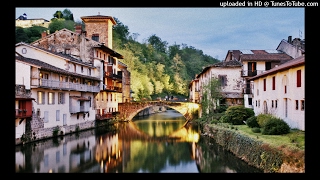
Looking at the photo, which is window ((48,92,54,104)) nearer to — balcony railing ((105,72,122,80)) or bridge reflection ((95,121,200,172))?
bridge reflection ((95,121,200,172))

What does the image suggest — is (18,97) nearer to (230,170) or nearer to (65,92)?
(65,92)

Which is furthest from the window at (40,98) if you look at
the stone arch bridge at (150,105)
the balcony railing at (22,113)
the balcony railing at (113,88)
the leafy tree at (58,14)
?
the leafy tree at (58,14)

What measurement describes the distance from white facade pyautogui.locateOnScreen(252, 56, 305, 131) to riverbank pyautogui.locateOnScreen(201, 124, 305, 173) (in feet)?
14.0

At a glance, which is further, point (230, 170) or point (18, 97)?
point (18, 97)

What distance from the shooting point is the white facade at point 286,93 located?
24.8m

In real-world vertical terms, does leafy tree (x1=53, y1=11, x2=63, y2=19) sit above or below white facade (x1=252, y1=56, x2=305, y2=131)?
above

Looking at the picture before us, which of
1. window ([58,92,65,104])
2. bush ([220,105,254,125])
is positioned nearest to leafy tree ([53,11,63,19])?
window ([58,92,65,104])

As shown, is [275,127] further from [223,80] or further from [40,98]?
[223,80]

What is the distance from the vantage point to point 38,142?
3281 centimetres

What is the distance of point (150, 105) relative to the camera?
6044 centimetres

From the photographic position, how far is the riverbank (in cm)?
1692

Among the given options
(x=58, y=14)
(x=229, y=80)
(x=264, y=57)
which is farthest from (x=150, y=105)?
(x=58, y=14)
